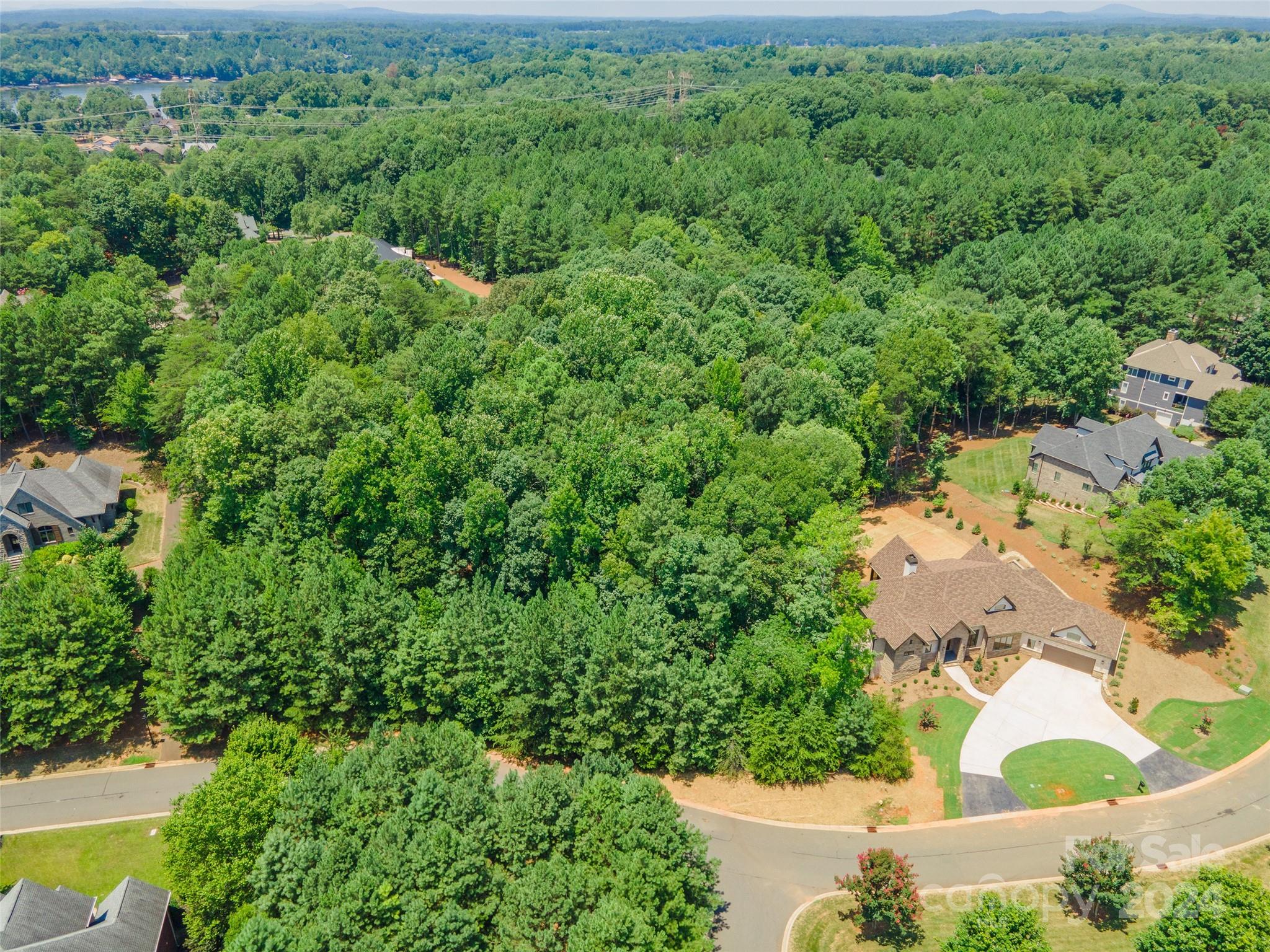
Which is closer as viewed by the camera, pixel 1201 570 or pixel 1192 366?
pixel 1201 570

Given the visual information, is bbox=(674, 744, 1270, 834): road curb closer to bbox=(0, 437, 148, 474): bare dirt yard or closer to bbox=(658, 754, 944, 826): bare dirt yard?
bbox=(658, 754, 944, 826): bare dirt yard

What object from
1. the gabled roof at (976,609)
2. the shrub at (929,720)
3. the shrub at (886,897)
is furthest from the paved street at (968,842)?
the gabled roof at (976,609)

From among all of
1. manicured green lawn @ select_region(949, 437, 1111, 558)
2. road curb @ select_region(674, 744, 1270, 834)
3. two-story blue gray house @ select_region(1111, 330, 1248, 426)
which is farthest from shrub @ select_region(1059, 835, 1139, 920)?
two-story blue gray house @ select_region(1111, 330, 1248, 426)

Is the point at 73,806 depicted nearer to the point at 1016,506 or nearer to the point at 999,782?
the point at 999,782

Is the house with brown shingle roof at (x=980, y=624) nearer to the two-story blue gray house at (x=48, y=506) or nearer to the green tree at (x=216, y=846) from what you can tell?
the green tree at (x=216, y=846)

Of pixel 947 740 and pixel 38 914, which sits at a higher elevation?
pixel 38 914

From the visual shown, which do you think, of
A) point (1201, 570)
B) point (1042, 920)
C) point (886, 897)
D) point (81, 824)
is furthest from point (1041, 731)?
point (81, 824)

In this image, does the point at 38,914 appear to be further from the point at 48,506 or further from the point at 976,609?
the point at 976,609
